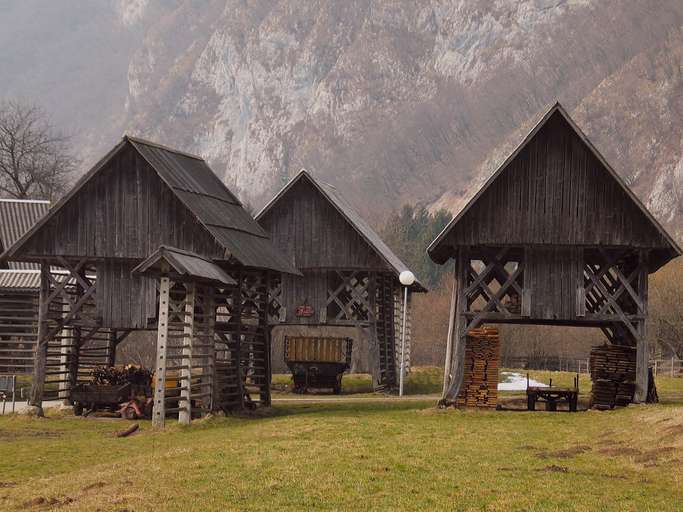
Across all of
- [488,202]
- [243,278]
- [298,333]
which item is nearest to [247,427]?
[243,278]

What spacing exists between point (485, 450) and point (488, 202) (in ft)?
38.6

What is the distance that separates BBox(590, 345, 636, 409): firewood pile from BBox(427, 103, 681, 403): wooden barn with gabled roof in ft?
1.05

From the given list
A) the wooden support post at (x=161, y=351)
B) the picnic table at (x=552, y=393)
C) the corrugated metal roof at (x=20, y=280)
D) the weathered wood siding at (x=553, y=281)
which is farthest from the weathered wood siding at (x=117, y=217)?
the corrugated metal roof at (x=20, y=280)

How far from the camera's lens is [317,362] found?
4769cm

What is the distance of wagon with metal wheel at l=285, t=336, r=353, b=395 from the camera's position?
4762cm

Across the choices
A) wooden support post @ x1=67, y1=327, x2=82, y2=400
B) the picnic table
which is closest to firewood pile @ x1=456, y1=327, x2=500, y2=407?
the picnic table

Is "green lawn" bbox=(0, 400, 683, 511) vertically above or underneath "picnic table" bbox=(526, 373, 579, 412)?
underneath

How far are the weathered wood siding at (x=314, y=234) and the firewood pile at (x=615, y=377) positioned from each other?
12.8m

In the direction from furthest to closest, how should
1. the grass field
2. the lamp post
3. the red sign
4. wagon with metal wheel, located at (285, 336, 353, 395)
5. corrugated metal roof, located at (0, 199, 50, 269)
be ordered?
corrugated metal roof, located at (0, 199, 50, 269) < wagon with metal wheel, located at (285, 336, 353, 395) < the red sign < the lamp post < the grass field

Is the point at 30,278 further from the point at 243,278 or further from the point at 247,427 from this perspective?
the point at 247,427

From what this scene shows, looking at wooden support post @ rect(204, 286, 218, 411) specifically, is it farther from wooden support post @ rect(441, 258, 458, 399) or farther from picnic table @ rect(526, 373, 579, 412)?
picnic table @ rect(526, 373, 579, 412)

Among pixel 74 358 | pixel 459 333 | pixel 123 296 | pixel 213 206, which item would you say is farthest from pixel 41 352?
pixel 459 333

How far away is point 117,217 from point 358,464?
1548cm

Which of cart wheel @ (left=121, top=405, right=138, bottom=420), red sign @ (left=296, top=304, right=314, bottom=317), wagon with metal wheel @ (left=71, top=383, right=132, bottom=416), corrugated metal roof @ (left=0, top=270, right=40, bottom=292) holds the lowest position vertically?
cart wheel @ (left=121, top=405, right=138, bottom=420)
